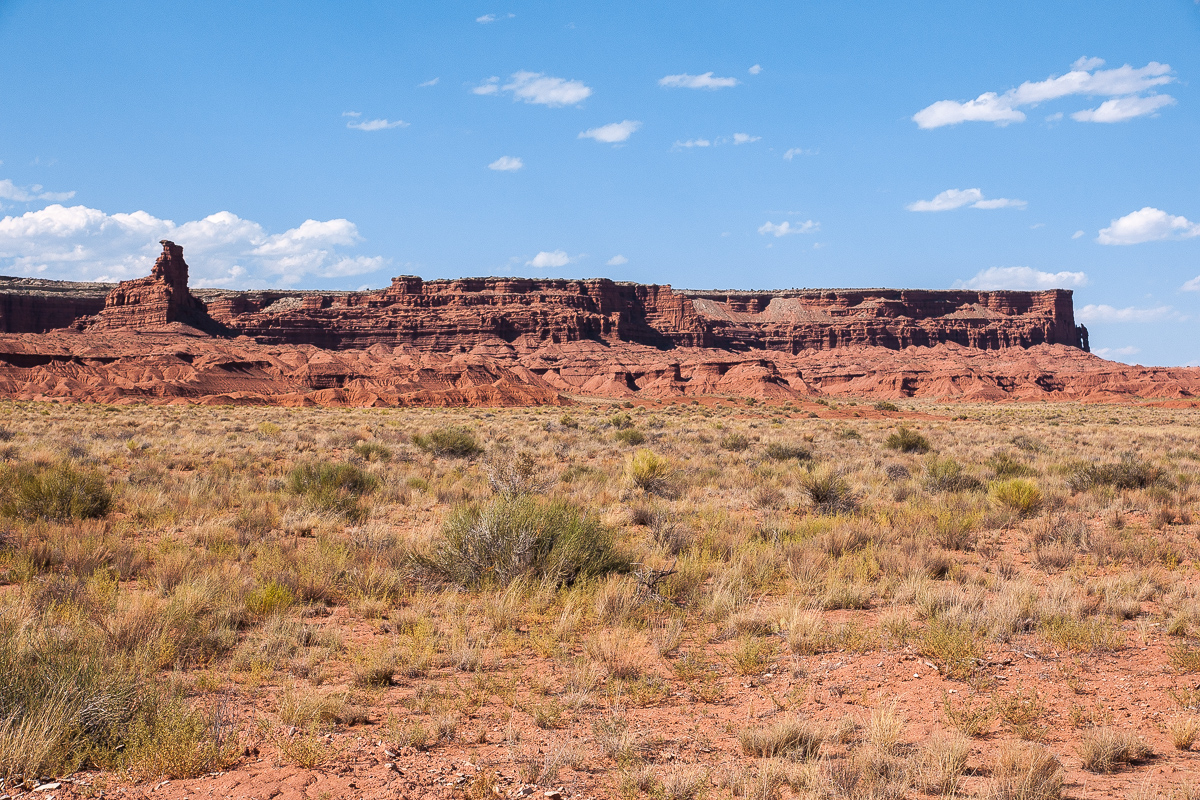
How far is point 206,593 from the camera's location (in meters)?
6.17

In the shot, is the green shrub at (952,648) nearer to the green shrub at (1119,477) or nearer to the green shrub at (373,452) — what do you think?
the green shrub at (1119,477)

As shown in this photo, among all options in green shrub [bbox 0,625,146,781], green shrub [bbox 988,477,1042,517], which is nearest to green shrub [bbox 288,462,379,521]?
green shrub [bbox 0,625,146,781]

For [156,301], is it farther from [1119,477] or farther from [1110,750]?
[1110,750]

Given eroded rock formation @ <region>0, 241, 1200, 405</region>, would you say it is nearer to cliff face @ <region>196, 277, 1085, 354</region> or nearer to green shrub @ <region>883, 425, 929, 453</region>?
cliff face @ <region>196, 277, 1085, 354</region>

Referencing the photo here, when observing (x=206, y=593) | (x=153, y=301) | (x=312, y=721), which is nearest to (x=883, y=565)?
(x=312, y=721)

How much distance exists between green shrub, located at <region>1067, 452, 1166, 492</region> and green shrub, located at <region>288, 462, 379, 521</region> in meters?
13.1

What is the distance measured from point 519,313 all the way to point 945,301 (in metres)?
89.8

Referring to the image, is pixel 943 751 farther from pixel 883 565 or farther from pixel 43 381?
pixel 43 381

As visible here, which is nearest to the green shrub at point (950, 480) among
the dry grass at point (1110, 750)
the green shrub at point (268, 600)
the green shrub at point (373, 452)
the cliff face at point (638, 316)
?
the dry grass at point (1110, 750)

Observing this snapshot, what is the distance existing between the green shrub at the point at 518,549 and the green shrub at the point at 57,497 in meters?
5.56

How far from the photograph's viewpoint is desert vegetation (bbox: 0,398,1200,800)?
145 inches

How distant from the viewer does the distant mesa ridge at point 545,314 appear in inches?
4060

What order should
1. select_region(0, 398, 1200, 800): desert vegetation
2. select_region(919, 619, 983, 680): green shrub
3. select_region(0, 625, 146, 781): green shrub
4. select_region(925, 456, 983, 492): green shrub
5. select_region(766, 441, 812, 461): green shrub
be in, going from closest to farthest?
select_region(0, 625, 146, 781): green shrub → select_region(0, 398, 1200, 800): desert vegetation → select_region(919, 619, 983, 680): green shrub → select_region(925, 456, 983, 492): green shrub → select_region(766, 441, 812, 461): green shrub

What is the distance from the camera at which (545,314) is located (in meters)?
124
